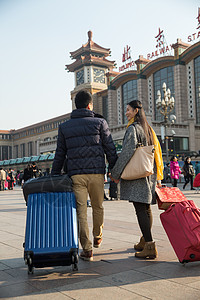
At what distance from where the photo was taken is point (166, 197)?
3926 millimetres

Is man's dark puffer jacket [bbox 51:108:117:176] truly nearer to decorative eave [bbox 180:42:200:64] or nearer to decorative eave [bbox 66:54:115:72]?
decorative eave [bbox 180:42:200:64]

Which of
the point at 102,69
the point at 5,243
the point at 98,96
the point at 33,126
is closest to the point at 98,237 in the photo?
the point at 5,243

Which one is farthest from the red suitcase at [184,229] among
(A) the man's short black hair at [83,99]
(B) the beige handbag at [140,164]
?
(A) the man's short black hair at [83,99]

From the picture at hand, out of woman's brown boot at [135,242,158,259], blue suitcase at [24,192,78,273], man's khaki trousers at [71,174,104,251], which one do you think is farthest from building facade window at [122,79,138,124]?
blue suitcase at [24,192,78,273]

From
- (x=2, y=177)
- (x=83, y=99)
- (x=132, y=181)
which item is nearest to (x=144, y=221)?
(x=132, y=181)

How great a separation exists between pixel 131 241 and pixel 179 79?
4516 cm

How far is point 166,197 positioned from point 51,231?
142 centimetres

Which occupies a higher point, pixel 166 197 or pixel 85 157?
pixel 85 157

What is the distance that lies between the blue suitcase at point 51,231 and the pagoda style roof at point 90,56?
2791 inches

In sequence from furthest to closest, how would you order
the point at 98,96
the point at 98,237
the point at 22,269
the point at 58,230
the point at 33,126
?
the point at 33,126
the point at 98,96
the point at 98,237
the point at 22,269
the point at 58,230

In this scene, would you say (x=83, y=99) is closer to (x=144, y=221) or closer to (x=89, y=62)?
(x=144, y=221)

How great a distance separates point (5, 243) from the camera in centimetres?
480

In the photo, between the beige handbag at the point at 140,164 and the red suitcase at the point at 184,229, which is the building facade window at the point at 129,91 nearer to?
the beige handbag at the point at 140,164

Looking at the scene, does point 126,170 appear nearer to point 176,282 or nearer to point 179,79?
point 176,282
